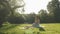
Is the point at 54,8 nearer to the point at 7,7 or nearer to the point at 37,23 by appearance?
the point at 37,23

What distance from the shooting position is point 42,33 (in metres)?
2.69

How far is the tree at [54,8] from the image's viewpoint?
106 inches

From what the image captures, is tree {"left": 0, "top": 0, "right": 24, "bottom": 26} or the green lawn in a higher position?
tree {"left": 0, "top": 0, "right": 24, "bottom": 26}

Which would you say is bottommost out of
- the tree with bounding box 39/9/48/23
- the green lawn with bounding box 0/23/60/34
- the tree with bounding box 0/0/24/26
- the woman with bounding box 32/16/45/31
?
the green lawn with bounding box 0/23/60/34

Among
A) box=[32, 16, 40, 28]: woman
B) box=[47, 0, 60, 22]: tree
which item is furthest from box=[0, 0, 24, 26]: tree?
box=[47, 0, 60, 22]: tree

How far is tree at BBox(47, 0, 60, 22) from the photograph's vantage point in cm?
270

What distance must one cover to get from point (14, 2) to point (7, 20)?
33cm

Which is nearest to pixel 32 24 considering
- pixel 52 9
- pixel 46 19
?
pixel 46 19

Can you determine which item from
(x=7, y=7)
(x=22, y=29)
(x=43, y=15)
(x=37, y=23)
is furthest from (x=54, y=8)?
(x=7, y=7)

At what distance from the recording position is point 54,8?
8.94 feet

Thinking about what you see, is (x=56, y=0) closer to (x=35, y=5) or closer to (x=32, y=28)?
(x=35, y=5)

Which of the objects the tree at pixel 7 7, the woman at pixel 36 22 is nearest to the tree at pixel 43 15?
the woman at pixel 36 22

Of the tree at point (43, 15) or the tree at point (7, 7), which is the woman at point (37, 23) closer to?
the tree at point (43, 15)

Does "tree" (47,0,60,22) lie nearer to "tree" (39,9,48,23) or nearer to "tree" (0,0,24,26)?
"tree" (39,9,48,23)
